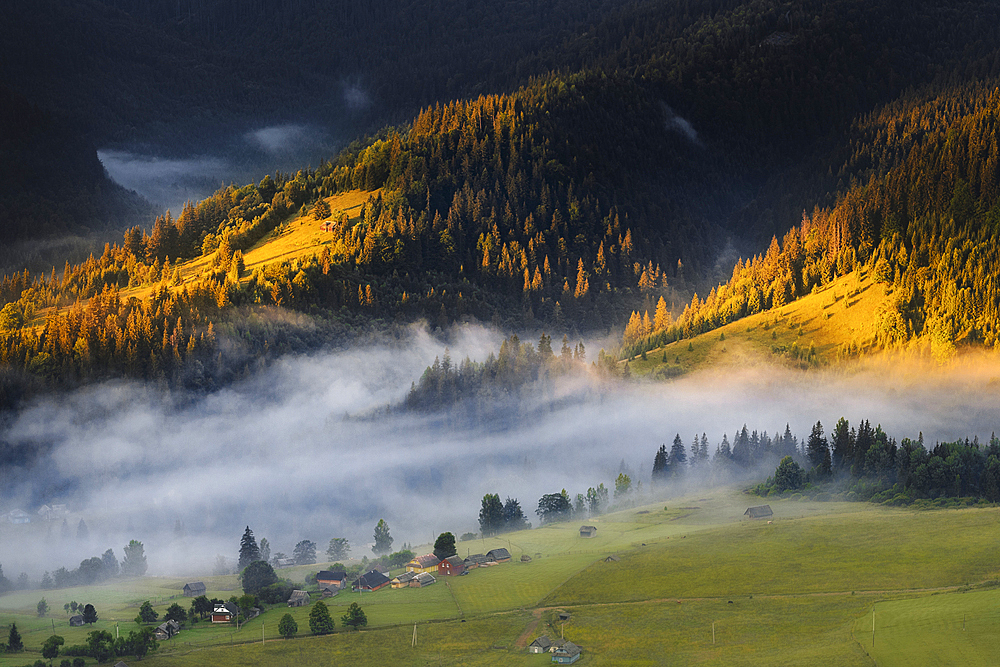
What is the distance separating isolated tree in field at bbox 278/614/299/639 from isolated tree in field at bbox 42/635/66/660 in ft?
93.9

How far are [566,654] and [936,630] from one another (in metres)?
43.0

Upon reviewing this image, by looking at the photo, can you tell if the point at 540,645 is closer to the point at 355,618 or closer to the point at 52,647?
the point at 355,618

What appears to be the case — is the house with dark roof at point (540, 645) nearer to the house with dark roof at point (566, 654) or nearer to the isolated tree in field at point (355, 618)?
the house with dark roof at point (566, 654)

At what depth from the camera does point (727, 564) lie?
19938cm

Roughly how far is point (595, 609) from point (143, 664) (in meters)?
59.7

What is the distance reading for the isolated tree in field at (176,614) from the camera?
19338 centimetres

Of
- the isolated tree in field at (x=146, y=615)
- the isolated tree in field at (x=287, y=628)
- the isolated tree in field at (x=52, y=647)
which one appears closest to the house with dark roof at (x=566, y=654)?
the isolated tree in field at (x=287, y=628)

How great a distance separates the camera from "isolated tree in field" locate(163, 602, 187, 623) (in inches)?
7613

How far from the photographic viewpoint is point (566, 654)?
528 feet

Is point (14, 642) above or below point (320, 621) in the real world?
above

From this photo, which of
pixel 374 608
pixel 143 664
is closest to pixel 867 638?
pixel 374 608

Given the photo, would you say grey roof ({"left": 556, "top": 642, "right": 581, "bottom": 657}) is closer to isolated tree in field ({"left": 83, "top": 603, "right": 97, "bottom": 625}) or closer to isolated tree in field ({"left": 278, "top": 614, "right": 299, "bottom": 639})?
isolated tree in field ({"left": 278, "top": 614, "right": 299, "bottom": 639})

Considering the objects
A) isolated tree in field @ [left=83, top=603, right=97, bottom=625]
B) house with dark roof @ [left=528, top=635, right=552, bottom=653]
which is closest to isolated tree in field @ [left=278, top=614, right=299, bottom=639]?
isolated tree in field @ [left=83, top=603, right=97, bottom=625]

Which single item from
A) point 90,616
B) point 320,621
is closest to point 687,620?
point 320,621
